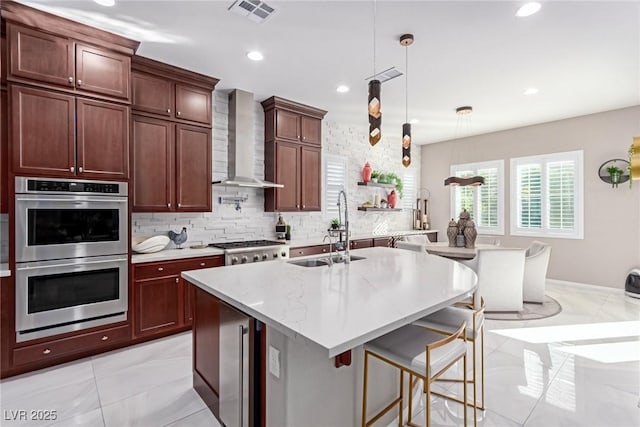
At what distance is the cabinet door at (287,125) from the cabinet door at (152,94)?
1.51 metres

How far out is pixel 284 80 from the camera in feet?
12.8

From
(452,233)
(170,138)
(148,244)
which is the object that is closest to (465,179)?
(452,233)

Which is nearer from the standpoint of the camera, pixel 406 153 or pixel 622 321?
pixel 406 153

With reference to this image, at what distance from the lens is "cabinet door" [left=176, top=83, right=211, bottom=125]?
3.60 metres

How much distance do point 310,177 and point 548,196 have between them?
431 centimetres

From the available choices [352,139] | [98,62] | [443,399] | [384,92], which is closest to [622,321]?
[443,399]

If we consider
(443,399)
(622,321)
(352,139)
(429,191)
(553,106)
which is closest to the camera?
(443,399)

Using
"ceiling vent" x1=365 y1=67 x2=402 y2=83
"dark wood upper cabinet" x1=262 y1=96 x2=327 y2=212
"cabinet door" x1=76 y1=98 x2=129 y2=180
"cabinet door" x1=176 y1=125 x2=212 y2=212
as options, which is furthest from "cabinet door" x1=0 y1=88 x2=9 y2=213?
"ceiling vent" x1=365 y1=67 x2=402 y2=83

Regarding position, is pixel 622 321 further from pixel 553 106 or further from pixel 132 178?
pixel 132 178

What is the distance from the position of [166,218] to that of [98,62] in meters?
1.73

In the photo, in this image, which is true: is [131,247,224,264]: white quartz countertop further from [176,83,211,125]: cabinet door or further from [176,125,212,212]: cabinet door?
[176,83,211,125]: cabinet door

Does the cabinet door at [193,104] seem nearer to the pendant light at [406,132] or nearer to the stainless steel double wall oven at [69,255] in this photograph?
the stainless steel double wall oven at [69,255]

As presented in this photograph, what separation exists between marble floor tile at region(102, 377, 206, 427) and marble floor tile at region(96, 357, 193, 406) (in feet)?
0.26

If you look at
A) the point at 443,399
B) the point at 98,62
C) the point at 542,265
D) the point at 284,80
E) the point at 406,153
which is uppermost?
the point at 284,80
